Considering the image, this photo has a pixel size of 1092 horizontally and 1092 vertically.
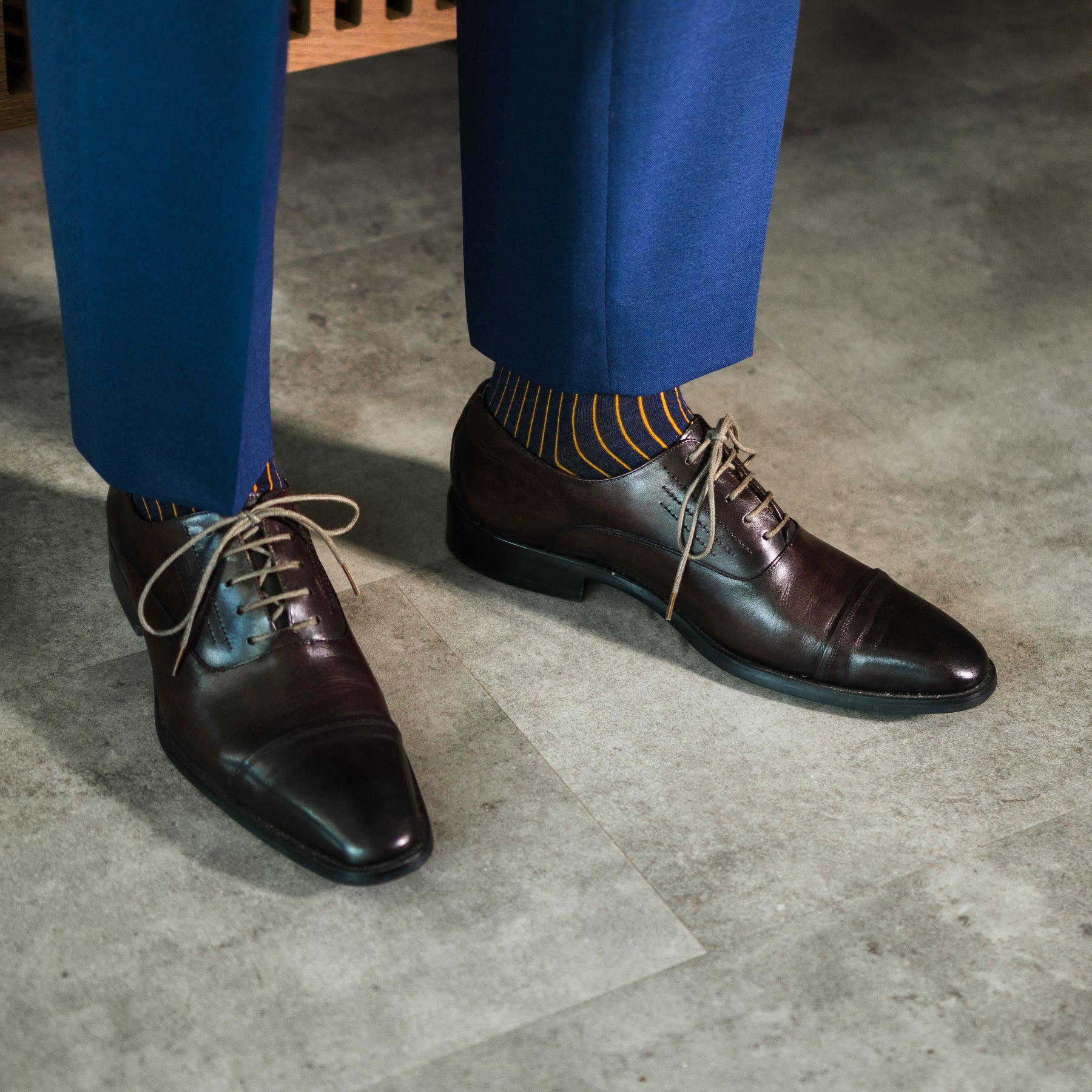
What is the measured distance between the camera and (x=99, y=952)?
2.84ft

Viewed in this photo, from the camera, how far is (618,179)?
0.94 metres

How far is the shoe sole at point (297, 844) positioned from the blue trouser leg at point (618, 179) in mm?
359

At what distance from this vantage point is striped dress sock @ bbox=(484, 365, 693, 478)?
1.08m

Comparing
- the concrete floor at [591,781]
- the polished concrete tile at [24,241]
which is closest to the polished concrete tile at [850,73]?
the concrete floor at [591,781]

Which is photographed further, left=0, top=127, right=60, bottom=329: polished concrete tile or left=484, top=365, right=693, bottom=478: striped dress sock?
left=0, top=127, right=60, bottom=329: polished concrete tile

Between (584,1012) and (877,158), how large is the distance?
1.40 m

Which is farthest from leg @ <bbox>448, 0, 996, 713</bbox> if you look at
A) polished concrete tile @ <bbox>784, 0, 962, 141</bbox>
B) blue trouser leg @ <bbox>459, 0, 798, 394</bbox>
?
polished concrete tile @ <bbox>784, 0, 962, 141</bbox>

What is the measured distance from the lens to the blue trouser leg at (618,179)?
90cm

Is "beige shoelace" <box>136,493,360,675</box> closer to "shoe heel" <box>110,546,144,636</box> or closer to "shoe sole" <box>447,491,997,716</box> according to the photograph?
"shoe heel" <box>110,546,144,636</box>

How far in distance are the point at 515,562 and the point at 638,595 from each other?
4.3 inches

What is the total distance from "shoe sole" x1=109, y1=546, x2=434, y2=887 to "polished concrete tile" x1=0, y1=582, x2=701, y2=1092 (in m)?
0.02

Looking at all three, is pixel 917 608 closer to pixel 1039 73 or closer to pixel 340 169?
pixel 340 169

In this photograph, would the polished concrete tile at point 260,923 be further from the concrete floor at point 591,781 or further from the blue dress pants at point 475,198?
the blue dress pants at point 475,198

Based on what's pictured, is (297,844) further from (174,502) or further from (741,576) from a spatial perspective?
(741,576)
